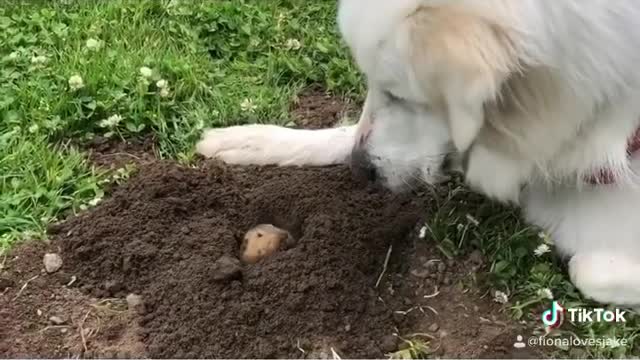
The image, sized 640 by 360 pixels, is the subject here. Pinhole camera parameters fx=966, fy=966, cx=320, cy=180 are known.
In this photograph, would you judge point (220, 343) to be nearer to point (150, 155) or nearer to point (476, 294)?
point (476, 294)

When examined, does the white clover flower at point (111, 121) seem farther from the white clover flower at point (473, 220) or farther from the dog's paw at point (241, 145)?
the white clover flower at point (473, 220)

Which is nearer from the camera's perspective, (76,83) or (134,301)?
(134,301)

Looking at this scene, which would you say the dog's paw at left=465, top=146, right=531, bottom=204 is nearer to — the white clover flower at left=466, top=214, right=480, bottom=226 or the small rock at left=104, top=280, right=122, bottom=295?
the white clover flower at left=466, top=214, right=480, bottom=226

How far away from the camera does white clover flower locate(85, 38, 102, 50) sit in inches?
132

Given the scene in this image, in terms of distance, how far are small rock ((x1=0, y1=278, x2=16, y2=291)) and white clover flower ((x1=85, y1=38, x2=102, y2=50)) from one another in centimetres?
107

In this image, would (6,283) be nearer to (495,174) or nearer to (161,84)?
(161,84)

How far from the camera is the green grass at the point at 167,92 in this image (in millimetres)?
2658

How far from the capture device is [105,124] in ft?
10.1

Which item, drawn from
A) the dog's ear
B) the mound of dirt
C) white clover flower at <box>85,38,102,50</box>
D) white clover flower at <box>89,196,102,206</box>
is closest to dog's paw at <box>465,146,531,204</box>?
the mound of dirt

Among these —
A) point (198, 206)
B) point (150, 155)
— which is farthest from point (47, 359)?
point (150, 155)

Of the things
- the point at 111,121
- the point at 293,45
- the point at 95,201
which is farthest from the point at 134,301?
the point at 293,45

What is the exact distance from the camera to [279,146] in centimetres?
299

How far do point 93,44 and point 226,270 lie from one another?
4.11 ft

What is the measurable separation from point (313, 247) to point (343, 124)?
657mm
